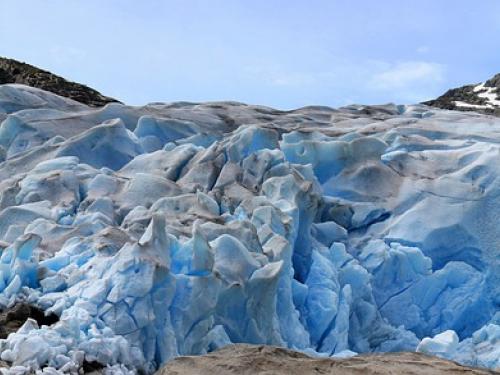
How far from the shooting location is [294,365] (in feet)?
22.1

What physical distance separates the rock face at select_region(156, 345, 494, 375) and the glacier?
1.74m

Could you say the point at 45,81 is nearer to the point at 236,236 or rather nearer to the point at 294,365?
the point at 236,236

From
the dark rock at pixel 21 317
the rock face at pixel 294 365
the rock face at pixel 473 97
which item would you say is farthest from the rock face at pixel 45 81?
the rock face at pixel 294 365

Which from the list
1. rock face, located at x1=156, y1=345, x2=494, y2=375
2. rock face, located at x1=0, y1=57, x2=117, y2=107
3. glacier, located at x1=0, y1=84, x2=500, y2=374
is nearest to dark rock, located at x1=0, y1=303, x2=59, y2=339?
glacier, located at x1=0, y1=84, x2=500, y2=374

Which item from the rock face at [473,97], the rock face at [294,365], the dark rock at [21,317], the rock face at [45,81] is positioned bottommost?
Result: the dark rock at [21,317]

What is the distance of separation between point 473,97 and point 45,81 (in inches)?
879

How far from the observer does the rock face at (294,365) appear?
6.54 metres

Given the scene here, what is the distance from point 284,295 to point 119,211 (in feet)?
10.0

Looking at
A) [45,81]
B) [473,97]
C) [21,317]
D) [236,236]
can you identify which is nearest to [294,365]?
[21,317]

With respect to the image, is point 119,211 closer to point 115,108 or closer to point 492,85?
point 115,108

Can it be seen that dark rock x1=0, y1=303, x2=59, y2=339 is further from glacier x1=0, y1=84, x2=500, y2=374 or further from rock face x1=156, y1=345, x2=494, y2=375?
rock face x1=156, y1=345, x2=494, y2=375

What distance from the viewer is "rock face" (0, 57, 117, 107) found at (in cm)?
2973

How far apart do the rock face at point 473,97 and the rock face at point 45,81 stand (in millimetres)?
16287

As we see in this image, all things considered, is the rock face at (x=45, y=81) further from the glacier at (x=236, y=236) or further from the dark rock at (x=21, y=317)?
the dark rock at (x=21, y=317)
